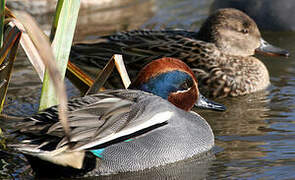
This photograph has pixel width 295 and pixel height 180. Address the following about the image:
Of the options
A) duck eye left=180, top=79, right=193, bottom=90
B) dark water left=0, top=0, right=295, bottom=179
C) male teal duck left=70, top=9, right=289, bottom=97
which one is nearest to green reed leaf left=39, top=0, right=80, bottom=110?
dark water left=0, top=0, right=295, bottom=179

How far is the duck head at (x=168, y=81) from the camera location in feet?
16.2

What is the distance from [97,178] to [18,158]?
808 mm

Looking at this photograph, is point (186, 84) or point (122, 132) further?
point (186, 84)

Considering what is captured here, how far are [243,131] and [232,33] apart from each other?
1870 mm

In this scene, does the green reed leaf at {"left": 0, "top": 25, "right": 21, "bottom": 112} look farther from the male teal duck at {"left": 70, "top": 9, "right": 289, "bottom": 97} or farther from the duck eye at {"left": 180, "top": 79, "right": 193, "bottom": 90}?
the male teal duck at {"left": 70, "top": 9, "right": 289, "bottom": 97}

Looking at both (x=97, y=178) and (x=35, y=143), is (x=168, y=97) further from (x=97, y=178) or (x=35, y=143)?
(x=35, y=143)

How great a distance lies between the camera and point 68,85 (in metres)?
7.25

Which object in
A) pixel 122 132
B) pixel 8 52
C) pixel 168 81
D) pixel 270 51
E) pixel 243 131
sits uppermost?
pixel 8 52

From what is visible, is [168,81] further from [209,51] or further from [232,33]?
[232,33]

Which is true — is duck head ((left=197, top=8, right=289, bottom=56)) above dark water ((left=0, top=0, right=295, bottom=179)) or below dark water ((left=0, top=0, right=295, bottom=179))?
above

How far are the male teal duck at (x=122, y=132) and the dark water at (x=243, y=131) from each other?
131 millimetres

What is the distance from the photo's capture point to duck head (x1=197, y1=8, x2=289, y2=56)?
23.4 ft

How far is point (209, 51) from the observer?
22.6 ft

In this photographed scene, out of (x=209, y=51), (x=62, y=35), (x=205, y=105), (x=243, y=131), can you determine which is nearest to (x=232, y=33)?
(x=209, y=51)
